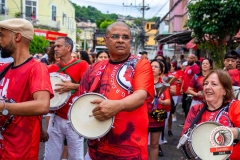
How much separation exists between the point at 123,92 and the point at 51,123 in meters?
2.16

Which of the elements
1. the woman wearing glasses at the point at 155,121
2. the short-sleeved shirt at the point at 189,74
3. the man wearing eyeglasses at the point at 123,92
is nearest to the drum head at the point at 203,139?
the man wearing eyeglasses at the point at 123,92

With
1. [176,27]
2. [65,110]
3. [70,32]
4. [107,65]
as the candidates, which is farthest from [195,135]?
[70,32]

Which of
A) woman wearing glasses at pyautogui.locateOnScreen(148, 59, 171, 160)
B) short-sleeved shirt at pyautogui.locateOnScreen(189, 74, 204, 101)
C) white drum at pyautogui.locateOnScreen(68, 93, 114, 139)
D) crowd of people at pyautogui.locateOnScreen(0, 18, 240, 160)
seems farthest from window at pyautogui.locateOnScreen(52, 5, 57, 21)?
white drum at pyautogui.locateOnScreen(68, 93, 114, 139)

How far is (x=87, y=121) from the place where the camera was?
8.01 ft

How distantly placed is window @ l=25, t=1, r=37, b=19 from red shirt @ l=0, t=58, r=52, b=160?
106 feet

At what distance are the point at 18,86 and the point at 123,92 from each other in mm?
830

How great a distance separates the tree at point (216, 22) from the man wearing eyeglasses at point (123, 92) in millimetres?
6608

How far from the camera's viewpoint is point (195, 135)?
2.67 metres

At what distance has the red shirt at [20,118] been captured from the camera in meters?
2.49

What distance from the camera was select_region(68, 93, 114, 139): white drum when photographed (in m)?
2.40

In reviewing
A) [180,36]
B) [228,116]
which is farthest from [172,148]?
[180,36]

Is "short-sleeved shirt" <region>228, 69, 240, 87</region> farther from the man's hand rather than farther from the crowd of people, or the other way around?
the man's hand

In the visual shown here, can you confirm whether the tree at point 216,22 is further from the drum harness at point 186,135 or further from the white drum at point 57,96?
the drum harness at point 186,135

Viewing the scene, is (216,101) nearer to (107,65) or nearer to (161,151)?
(107,65)
